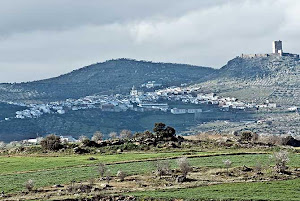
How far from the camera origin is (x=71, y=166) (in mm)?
64875

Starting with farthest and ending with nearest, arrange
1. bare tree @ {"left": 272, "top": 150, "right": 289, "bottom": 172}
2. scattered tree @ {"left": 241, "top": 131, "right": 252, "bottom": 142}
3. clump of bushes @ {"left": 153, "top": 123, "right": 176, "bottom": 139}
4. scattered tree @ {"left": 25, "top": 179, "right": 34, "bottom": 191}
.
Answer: scattered tree @ {"left": 241, "top": 131, "right": 252, "bottom": 142} → clump of bushes @ {"left": 153, "top": 123, "right": 176, "bottom": 139} → bare tree @ {"left": 272, "top": 150, "right": 289, "bottom": 172} → scattered tree @ {"left": 25, "top": 179, "right": 34, "bottom": 191}

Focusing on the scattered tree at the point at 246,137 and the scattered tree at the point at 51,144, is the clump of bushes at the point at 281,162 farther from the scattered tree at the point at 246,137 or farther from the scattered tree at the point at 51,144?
the scattered tree at the point at 51,144

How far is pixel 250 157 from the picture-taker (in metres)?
67.2

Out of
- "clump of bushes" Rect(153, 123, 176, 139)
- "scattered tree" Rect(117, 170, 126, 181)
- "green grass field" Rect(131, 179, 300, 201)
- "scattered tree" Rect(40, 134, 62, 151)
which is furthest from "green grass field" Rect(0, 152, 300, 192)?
"clump of bushes" Rect(153, 123, 176, 139)

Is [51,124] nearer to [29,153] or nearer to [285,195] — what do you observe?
[29,153]

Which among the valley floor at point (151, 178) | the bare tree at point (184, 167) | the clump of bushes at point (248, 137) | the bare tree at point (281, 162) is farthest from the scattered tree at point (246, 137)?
the bare tree at point (184, 167)

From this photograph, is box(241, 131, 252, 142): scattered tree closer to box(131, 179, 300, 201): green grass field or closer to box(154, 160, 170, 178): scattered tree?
box(154, 160, 170, 178): scattered tree

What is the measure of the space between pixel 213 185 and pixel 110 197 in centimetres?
833

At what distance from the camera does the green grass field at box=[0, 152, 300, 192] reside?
56344mm

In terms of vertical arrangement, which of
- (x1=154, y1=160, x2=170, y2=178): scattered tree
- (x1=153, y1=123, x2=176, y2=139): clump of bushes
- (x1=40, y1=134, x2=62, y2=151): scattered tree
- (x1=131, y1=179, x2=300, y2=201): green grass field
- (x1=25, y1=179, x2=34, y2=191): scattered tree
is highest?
(x1=153, y1=123, x2=176, y2=139): clump of bushes

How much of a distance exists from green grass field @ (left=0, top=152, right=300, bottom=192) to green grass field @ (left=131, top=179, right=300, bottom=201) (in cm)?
948

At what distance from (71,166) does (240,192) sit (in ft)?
72.6

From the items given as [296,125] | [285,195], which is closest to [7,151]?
[285,195]

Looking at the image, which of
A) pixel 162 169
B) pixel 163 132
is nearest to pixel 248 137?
pixel 163 132
